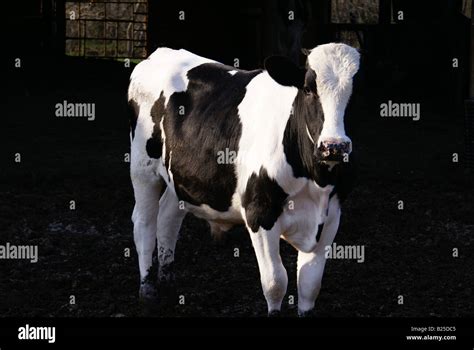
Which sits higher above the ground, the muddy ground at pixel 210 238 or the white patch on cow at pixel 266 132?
the white patch on cow at pixel 266 132

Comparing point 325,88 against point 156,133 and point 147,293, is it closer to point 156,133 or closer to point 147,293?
point 156,133

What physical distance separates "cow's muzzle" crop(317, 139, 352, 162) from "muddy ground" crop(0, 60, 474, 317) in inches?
20.9

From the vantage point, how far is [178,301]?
24.5 feet

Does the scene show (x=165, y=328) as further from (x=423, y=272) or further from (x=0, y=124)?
(x=0, y=124)

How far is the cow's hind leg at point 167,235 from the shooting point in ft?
24.4

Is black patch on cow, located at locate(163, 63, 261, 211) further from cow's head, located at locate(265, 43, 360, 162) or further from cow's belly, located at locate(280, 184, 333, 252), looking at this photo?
cow's head, located at locate(265, 43, 360, 162)

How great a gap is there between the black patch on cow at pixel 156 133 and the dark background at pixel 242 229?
98 centimetres

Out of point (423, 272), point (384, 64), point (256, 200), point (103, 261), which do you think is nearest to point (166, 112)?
point (256, 200)

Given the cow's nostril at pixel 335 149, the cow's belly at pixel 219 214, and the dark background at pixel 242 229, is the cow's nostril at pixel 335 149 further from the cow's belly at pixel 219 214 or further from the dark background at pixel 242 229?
the cow's belly at pixel 219 214

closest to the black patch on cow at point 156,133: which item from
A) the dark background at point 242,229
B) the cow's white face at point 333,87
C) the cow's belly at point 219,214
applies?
the cow's belly at point 219,214

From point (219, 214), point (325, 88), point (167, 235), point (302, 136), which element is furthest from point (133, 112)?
point (325, 88)

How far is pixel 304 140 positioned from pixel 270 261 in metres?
0.71

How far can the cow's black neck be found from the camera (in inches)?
236

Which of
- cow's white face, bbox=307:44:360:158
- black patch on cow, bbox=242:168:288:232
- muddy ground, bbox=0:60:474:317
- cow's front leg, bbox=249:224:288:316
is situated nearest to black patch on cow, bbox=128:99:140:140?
muddy ground, bbox=0:60:474:317
